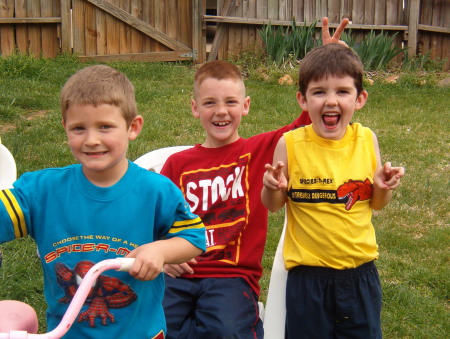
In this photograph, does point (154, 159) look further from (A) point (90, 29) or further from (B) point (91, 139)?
(A) point (90, 29)

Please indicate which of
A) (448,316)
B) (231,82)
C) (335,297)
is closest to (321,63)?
(231,82)

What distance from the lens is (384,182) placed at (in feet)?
7.69

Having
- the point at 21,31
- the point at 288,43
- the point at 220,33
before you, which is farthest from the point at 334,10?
the point at 21,31

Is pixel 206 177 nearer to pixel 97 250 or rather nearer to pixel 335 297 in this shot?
pixel 335 297

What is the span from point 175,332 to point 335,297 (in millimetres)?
665

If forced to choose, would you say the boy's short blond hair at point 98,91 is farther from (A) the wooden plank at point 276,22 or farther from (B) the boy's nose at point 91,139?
(A) the wooden plank at point 276,22

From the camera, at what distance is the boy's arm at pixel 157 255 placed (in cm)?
163

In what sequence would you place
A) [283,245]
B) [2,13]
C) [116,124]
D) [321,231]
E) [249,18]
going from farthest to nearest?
[249,18] < [2,13] < [283,245] < [321,231] < [116,124]

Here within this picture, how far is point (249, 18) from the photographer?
32.9ft

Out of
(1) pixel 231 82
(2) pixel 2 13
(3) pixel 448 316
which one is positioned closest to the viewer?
(1) pixel 231 82

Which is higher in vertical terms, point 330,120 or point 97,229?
point 330,120

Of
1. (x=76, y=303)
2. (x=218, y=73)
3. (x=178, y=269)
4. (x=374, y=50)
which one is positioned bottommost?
(x=178, y=269)

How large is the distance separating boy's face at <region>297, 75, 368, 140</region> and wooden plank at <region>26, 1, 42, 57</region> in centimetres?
754

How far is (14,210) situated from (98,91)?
0.42m
